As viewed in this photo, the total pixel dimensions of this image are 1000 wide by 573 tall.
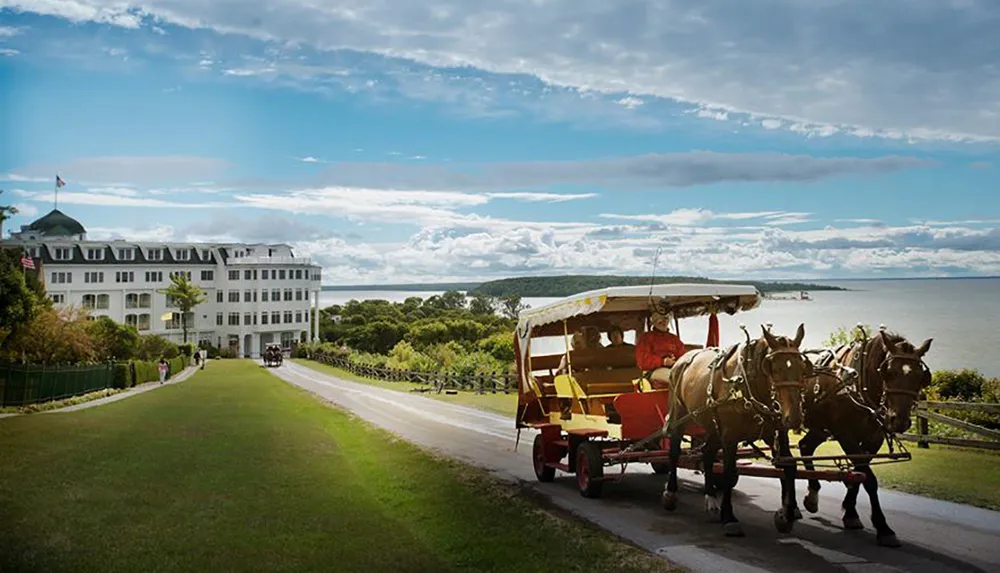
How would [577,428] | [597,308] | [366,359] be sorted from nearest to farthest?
[597,308] → [577,428] → [366,359]

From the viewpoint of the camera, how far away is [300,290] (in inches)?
3890

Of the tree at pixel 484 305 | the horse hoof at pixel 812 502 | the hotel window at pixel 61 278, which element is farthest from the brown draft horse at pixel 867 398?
the hotel window at pixel 61 278

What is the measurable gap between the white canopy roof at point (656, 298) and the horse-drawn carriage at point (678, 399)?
0.02 meters

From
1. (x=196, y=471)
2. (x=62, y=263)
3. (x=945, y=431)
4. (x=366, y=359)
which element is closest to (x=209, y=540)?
(x=196, y=471)

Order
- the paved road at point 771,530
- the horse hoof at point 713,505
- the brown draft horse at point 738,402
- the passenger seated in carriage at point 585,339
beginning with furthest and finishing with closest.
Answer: the passenger seated in carriage at point 585,339
the horse hoof at point 713,505
the brown draft horse at point 738,402
the paved road at point 771,530

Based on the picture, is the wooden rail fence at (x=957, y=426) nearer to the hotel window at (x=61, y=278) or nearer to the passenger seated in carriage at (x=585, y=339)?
the passenger seated in carriage at (x=585, y=339)

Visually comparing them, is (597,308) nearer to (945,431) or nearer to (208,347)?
(945,431)

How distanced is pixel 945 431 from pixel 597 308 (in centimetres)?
1176

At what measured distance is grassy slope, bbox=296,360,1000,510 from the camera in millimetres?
13281

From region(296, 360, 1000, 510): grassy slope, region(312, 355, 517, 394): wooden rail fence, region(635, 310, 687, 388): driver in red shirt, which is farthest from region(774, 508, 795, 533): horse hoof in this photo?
region(312, 355, 517, 394): wooden rail fence

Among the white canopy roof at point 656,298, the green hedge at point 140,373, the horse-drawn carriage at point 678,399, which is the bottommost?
the green hedge at point 140,373

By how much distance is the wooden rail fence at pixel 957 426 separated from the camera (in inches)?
649

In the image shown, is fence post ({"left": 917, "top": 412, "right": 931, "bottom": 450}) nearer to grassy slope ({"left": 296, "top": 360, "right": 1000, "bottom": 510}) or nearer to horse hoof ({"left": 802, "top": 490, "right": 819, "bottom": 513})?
grassy slope ({"left": 296, "top": 360, "right": 1000, "bottom": 510})

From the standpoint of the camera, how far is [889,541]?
→ 1003cm
